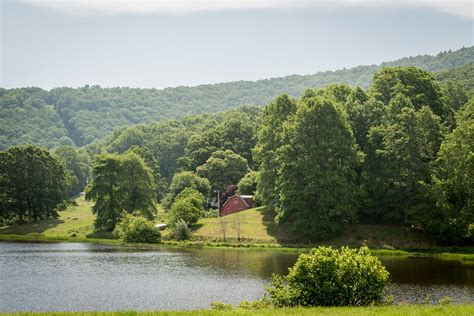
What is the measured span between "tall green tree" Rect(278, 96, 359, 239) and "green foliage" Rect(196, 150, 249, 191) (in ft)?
96.2

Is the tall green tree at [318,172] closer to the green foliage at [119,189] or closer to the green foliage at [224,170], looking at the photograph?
the green foliage at [119,189]

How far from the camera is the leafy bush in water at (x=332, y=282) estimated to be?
38.6m

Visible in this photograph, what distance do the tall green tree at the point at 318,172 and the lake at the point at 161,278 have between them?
7947 millimetres

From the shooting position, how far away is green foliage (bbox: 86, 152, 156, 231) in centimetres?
9769

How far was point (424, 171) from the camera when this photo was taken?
7688 centimetres

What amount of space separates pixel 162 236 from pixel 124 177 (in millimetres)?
15361

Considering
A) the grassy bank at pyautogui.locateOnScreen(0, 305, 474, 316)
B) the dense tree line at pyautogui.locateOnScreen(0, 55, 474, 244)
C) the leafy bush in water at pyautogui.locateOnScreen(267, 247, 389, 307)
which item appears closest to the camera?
the grassy bank at pyautogui.locateOnScreen(0, 305, 474, 316)

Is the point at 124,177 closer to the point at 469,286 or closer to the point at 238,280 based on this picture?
the point at 238,280

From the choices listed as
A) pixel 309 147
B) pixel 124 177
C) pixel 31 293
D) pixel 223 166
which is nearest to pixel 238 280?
pixel 31 293

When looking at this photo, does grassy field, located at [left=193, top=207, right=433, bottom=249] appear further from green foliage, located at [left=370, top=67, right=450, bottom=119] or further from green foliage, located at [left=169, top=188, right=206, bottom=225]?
green foliage, located at [left=370, top=67, right=450, bottom=119]

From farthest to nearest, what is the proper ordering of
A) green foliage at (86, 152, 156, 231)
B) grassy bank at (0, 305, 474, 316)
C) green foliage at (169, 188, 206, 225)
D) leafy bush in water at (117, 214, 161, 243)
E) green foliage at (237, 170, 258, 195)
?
green foliage at (237, 170, 258, 195) < green foliage at (86, 152, 156, 231) < green foliage at (169, 188, 206, 225) < leafy bush in water at (117, 214, 161, 243) < grassy bank at (0, 305, 474, 316)

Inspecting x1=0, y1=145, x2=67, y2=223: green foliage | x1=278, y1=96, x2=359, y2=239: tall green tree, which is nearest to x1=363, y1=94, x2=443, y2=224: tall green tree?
x1=278, y1=96, x2=359, y2=239: tall green tree

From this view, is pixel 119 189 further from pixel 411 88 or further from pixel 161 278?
pixel 161 278

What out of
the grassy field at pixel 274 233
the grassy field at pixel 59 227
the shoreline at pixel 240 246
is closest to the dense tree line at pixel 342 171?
the grassy field at pixel 274 233
